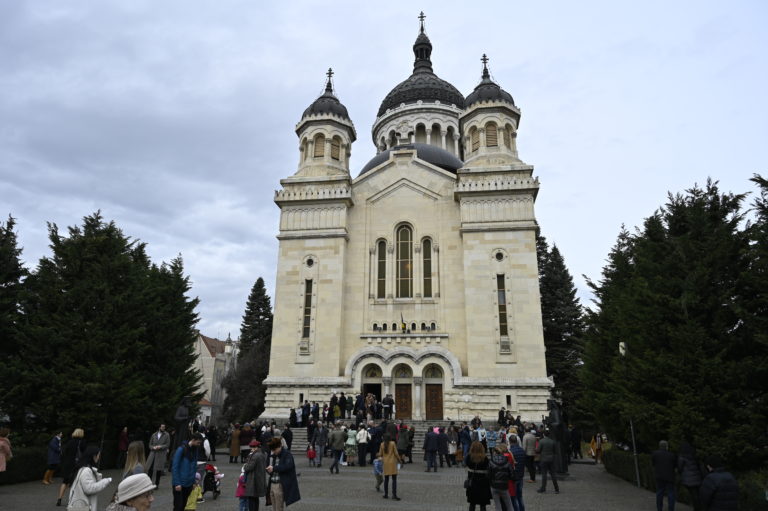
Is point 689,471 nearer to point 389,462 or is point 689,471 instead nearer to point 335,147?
point 389,462

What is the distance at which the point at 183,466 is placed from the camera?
8.91m

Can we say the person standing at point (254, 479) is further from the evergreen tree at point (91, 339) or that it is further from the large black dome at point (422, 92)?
the large black dome at point (422, 92)

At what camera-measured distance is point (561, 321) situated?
38.4 metres

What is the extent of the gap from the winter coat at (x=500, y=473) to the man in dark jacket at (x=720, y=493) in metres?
2.91

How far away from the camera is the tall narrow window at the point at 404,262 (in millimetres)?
30875

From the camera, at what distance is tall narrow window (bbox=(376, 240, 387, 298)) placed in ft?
102

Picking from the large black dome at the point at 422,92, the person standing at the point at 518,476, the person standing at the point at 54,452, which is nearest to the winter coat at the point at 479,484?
the person standing at the point at 518,476

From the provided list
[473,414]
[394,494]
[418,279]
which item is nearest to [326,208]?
[418,279]

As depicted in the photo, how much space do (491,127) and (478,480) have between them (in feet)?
87.5

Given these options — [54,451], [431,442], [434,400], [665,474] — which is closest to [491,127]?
[434,400]

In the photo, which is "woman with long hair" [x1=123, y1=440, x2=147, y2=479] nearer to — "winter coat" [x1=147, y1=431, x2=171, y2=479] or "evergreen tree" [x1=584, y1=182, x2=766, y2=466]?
"winter coat" [x1=147, y1=431, x2=171, y2=479]

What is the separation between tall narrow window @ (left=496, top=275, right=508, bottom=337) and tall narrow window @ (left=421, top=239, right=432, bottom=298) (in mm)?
3865

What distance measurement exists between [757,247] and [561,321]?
28512 mm

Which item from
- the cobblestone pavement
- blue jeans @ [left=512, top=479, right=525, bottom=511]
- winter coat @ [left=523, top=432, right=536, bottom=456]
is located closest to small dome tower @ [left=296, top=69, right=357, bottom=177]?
the cobblestone pavement
